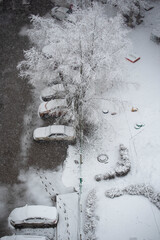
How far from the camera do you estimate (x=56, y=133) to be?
1720 cm

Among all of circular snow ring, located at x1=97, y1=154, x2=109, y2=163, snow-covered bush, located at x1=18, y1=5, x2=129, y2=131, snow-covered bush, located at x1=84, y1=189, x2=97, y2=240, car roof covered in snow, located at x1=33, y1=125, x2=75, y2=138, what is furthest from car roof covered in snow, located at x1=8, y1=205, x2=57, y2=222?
snow-covered bush, located at x1=18, y1=5, x2=129, y2=131

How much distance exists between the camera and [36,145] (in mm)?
17672

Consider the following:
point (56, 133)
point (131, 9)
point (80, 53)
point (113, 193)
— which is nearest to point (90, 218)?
point (113, 193)

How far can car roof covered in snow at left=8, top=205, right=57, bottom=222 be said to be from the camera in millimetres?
12992

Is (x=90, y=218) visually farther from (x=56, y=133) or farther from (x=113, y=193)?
(x=56, y=133)

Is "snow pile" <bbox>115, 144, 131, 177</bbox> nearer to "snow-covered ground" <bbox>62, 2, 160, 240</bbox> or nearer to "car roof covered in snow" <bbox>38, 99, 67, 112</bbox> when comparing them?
"snow-covered ground" <bbox>62, 2, 160, 240</bbox>

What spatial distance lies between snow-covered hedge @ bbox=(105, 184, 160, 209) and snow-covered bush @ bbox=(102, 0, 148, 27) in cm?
1888

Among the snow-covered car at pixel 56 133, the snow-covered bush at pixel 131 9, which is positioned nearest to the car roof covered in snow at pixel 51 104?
the snow-covered car at pixel 56 133

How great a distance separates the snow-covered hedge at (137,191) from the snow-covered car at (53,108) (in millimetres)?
7427

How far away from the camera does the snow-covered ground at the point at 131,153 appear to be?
13195mm

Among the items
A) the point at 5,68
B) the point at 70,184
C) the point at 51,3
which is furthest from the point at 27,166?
the point at 51,3

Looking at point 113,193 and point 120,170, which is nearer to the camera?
point 113,193

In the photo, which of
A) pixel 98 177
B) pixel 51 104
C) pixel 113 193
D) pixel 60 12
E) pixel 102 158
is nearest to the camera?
pixel 113 193

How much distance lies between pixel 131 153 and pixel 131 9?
16.9m
